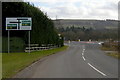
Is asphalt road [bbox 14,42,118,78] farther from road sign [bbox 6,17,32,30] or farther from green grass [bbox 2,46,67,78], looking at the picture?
road sign [bbox 6,17,32,30]

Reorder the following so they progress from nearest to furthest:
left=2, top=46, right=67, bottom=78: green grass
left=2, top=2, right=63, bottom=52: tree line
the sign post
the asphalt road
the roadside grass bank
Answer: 1. the asphalt road
2. left=2, top=46, right=67, bottom=78: green grass
3. the sign post
4. left=2, top=2, right=63, bottom=52: tree line
5. the roadside grass bank

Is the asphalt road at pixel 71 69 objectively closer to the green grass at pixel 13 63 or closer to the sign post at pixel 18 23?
the green grass at pixel 13 63

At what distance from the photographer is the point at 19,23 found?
121 feet

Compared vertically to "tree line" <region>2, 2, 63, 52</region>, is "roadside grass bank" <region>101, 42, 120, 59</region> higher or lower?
lower

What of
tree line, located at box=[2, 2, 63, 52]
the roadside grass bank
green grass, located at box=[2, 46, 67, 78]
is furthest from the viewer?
the roadside grass bank

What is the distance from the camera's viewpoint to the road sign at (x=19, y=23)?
3638cm

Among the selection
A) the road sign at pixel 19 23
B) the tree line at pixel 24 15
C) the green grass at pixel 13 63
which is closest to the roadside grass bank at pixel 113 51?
the tree line at pixel 24 15

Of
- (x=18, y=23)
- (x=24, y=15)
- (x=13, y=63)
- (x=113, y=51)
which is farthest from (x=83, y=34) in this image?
(x=13, y=63)

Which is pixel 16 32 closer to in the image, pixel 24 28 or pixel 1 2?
pixel 24 28

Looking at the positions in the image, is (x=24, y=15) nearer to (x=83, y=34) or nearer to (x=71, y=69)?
Result: (x=71, y=69)

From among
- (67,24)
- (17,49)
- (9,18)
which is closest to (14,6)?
(9,18)

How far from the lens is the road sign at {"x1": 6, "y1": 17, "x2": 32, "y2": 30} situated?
119 feet

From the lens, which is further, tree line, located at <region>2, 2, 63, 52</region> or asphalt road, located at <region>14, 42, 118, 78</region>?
tree line, located at <region>2, 2, 63, 52</region>

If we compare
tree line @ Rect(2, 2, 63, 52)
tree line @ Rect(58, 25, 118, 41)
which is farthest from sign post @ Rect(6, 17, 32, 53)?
tree line @ Rect(58, 25, 118, 41)
